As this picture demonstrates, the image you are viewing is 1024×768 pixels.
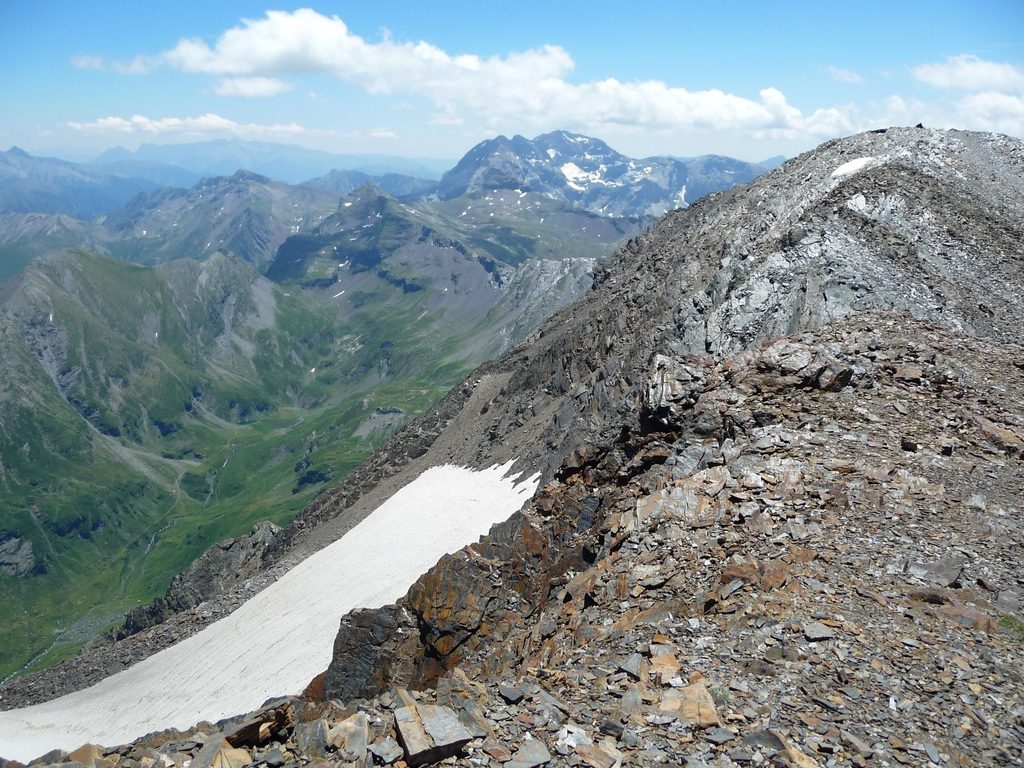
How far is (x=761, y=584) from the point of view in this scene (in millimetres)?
16969

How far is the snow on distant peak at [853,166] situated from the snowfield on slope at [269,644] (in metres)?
37.7

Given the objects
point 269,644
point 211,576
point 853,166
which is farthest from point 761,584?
point 211,576

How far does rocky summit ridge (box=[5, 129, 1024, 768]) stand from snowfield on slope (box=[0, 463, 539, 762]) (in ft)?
47.1

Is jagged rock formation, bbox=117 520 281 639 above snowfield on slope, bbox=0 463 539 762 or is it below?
below

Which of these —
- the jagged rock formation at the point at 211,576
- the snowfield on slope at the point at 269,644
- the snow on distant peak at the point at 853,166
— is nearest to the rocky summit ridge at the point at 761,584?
the snow on distant peak at the point at 853,166

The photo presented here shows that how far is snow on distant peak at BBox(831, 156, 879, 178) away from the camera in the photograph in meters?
59.2

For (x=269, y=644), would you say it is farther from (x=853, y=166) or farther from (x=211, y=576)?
(x=853, y=166)

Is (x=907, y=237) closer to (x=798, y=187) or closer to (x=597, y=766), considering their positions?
(x=798, y=187)

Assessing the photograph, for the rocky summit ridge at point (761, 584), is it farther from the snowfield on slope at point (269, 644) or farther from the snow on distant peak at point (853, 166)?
the snowfield on slope at point (269, 644)

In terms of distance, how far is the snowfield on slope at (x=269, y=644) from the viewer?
45.7 m

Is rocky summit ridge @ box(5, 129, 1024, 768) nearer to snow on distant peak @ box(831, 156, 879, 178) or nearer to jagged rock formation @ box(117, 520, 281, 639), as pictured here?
snow on distant peak @ box(831, 156, 879, 178)

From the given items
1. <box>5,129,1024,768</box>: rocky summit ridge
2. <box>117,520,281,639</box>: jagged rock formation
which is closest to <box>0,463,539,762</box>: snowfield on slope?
<box>5,129,1024,768</box>: rocky summit ridge

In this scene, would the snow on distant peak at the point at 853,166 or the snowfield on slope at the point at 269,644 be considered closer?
the snowfield on slope at the point at 269,644

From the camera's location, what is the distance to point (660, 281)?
7281cm
